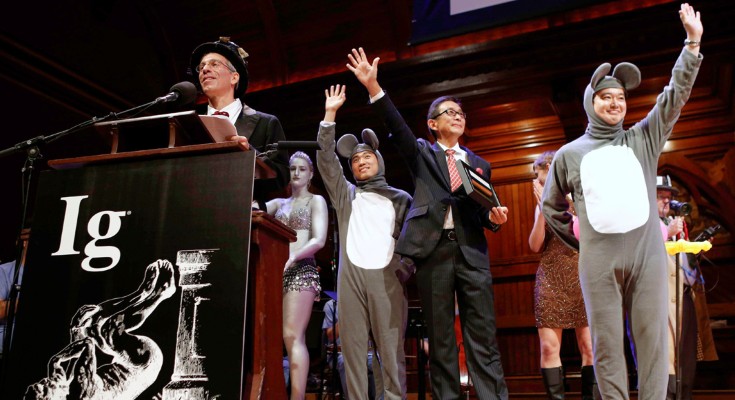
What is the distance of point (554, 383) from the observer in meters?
3.75

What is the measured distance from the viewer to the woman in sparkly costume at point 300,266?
11.4ft

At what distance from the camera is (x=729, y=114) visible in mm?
6676

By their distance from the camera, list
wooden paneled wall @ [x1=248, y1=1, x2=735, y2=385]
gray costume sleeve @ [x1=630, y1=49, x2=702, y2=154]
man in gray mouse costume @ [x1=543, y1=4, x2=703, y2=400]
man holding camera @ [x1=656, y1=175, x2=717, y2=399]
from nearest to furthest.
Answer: man in gray mouse costume @ [x1=543, y1=4, x2=703, y2=400] < gray costume sleeve @ [x1=630, y1=49, x2=702, y2=154] < man holding camera @ [x1=656, y1=175, x2=717, y2=399] < wooden paneled wall @ [x1=248, y1=1, x2=735, y2=385]

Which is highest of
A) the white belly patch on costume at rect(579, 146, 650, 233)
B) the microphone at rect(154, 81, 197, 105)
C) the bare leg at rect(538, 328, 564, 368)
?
the microphone at rect(154, 81, 197, 105)

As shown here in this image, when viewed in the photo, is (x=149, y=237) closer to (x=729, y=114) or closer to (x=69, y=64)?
(x=69, y=64)

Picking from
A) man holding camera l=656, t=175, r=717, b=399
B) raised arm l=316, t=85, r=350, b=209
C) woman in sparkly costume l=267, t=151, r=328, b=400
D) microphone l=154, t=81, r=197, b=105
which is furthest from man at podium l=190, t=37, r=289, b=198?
man holding camera l=656, t=175, r=717, b=399

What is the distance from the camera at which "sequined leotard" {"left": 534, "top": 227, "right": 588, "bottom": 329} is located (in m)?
3.81

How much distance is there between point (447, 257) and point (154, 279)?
1.53m

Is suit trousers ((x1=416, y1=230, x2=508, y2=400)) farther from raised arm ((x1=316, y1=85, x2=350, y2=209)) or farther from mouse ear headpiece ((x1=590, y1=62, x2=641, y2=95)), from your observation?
mouse ear headpiece ((x1=590, y1=62, x2=641, y2=95))

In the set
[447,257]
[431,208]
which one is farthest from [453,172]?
[447,257]

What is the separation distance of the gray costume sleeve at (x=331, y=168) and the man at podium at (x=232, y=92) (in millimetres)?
373

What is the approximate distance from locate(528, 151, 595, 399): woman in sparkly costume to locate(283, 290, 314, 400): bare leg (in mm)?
1449

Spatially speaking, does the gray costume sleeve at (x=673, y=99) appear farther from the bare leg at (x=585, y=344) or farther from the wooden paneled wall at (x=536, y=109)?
the wooden paneled wall at (x=536, y=109)

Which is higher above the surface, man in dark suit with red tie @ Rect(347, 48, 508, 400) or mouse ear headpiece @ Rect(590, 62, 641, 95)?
mouse ear headpiece @ Rect(590, 62, 641, 95)
